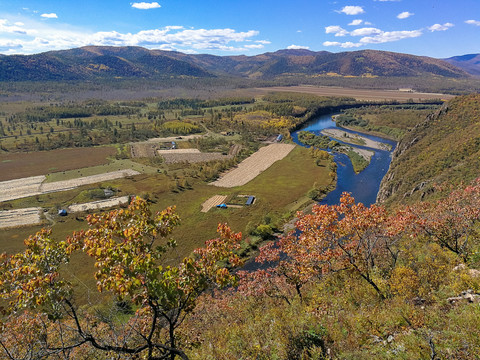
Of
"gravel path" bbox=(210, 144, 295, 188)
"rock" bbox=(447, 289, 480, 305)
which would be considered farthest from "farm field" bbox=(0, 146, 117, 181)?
"rock" bbox=(447, 289, 480, 305)

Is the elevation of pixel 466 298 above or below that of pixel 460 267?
above

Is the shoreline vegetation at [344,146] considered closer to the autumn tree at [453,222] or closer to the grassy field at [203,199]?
the grassy field at [203,199]

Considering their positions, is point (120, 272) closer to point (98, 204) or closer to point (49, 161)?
point (98, 204)

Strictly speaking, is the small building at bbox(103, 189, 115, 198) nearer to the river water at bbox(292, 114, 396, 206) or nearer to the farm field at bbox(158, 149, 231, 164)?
the farm field at bbox(158, 149, 231, 164)

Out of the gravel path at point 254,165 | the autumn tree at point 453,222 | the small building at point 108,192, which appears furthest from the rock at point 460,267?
the small building at point 108,192

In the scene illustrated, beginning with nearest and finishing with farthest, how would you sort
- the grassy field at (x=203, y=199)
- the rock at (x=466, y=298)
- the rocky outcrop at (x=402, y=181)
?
1. the rock at (x=466, y=298)
2. the rocky outcrop at (x=402, y=181)
3. the grassy field at (x=203, y=199)

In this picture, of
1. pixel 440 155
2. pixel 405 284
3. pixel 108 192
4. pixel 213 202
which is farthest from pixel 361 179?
pixel 405 284
